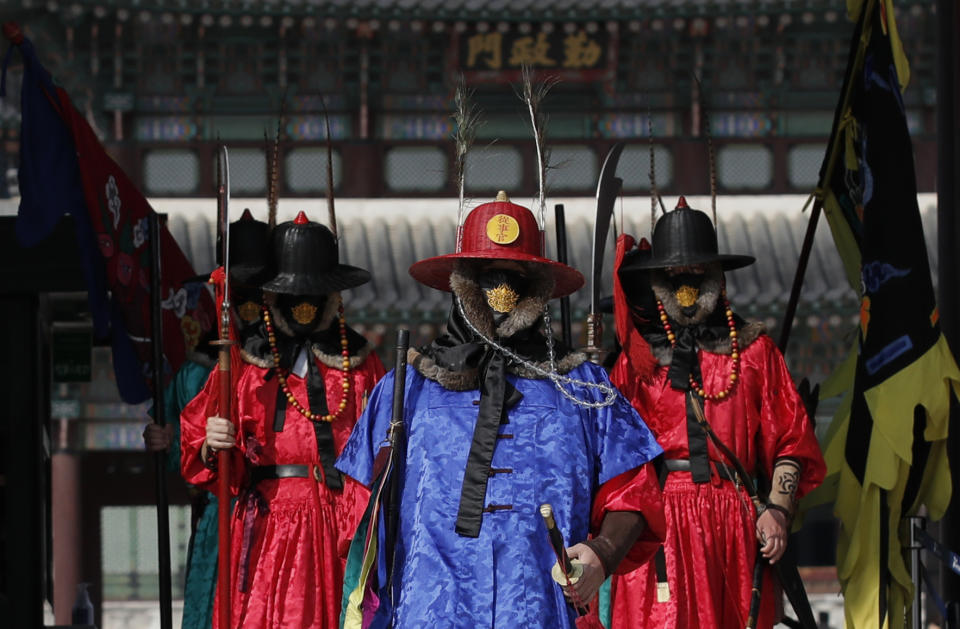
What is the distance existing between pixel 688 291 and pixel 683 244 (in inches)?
6.7

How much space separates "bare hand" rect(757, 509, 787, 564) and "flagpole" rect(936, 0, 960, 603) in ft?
2.30

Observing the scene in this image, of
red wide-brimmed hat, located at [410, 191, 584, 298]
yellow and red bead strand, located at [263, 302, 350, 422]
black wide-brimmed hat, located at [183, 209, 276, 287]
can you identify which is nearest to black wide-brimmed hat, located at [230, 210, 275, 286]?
black wide-brimmed hat, located at [183, 209, 276, 287]

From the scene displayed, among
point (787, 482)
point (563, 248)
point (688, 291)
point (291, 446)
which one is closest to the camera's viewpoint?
point (787, 482)

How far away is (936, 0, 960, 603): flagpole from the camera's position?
20.0ft

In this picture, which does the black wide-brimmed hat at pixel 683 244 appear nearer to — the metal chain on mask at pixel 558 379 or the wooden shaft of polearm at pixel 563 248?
the wooden shaft of polearm at pixel 563 248

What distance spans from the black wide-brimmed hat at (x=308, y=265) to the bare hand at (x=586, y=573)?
94.1 inches

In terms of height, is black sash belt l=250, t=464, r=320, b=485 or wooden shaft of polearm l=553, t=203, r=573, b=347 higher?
wooden shaft of polearm l=553, t=203, r=573, b=347

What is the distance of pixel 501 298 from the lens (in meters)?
4.22

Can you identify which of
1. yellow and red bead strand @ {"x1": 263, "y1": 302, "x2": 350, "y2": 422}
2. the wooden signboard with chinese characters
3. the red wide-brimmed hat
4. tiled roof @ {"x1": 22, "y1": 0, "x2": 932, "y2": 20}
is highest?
tiled roof @ {"x1": 22, "y1": 0, "x2": 932, "y2": 20}

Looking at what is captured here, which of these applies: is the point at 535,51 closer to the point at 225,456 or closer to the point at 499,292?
the point at 225,456

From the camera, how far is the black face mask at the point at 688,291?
6105 millimetres

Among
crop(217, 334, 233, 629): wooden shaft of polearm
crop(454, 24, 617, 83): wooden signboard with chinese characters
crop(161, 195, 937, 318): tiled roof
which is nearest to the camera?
crop(217, 334, 233, 629): wooden shaft of polearm

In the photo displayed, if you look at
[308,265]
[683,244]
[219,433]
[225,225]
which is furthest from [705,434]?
[225,225]

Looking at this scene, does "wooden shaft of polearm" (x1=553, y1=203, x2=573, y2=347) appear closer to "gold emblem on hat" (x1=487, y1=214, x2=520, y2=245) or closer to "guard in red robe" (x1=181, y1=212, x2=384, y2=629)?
"guard in red robe" (x1=181, y1=212, x2=384, y2=629)
